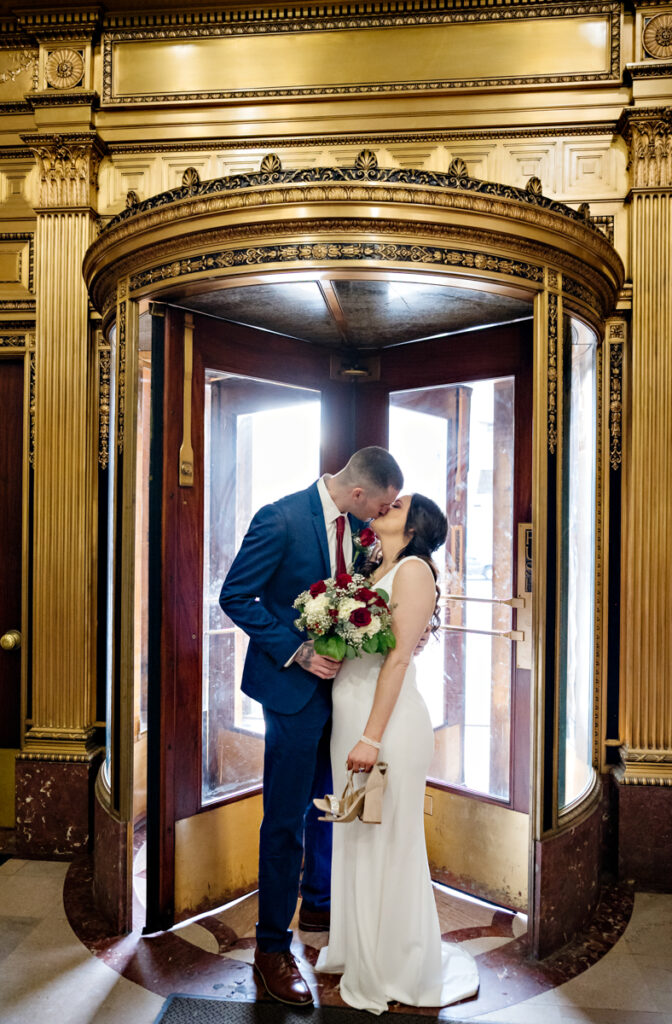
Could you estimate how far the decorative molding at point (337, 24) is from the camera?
3.59m

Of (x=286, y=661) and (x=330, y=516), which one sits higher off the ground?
(x=330, y=516)

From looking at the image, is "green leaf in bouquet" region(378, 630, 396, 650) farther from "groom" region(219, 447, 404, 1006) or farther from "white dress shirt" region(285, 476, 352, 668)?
"white dress shirt" region(285, 476, 352, 668)

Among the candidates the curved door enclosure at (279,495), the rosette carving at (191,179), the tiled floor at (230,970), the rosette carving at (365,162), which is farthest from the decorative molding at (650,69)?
the tiled floor at (230,970)

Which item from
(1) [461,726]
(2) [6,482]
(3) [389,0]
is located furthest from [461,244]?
(2) [6,482]

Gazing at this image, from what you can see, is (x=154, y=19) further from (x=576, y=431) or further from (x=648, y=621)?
(x=648, y=621)

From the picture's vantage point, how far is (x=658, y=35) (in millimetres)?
3520

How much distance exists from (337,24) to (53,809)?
421 centimetres

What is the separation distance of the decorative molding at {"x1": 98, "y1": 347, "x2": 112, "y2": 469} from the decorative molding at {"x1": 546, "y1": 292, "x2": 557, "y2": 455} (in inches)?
86.0

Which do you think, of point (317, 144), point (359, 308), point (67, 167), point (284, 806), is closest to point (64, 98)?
point (67, 167)

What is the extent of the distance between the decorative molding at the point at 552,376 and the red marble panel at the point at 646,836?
5.81ft

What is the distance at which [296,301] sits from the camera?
9.62ft

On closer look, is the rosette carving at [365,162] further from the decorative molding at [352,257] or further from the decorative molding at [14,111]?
the decorative molding at [14,111]

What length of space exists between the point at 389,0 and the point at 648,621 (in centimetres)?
332

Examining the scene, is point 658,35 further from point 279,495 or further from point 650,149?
point 279,495
